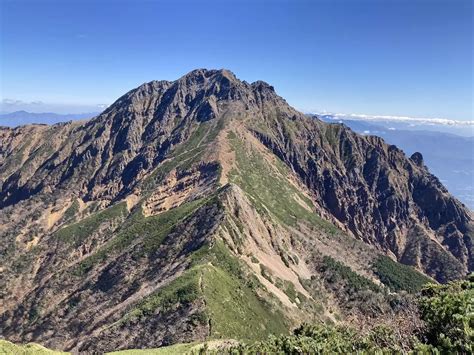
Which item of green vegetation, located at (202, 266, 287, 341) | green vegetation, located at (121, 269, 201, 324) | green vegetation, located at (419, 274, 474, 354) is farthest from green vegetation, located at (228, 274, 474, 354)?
green vegetation, located at (121, 269, 201, 324)

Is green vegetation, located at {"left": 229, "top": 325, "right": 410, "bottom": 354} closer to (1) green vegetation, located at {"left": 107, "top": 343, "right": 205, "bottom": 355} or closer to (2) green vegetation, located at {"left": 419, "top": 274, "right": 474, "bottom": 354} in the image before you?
(2) green vegetation, located at {"left": 419, "top": 274, "right": 474, "bottom": 354}

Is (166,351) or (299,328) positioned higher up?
(299,328)

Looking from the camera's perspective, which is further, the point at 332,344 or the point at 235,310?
the point at 235,310

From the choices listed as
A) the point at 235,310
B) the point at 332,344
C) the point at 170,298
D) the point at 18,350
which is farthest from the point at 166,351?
the point at 332,344

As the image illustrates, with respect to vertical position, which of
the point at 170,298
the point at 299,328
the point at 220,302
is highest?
the point at 299,328

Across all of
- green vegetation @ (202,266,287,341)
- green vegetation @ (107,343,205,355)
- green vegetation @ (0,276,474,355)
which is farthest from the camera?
green vegetation @ (202,266,287,341)

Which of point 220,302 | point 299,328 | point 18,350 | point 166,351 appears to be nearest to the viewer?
point 18,350

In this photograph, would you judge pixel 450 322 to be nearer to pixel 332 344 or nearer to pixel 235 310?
pixel 332 344

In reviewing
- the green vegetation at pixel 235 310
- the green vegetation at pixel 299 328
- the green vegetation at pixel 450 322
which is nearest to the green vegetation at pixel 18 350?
the green vegetation at pixel 299 328

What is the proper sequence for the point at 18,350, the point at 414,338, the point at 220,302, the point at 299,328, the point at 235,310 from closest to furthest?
the point at 18,350, the point at 414,338, the point at 299,328, the point at 220,302, the point at 235,310

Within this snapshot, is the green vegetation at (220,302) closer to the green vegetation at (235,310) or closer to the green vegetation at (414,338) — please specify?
the green vegetation at (235,310)

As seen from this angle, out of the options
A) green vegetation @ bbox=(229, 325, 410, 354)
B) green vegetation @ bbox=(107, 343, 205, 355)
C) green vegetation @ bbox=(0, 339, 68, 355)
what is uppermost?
green vegetation @ bbox=(0, 339, 68, 355)

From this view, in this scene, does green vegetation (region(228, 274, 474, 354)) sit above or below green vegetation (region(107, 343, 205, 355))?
above
